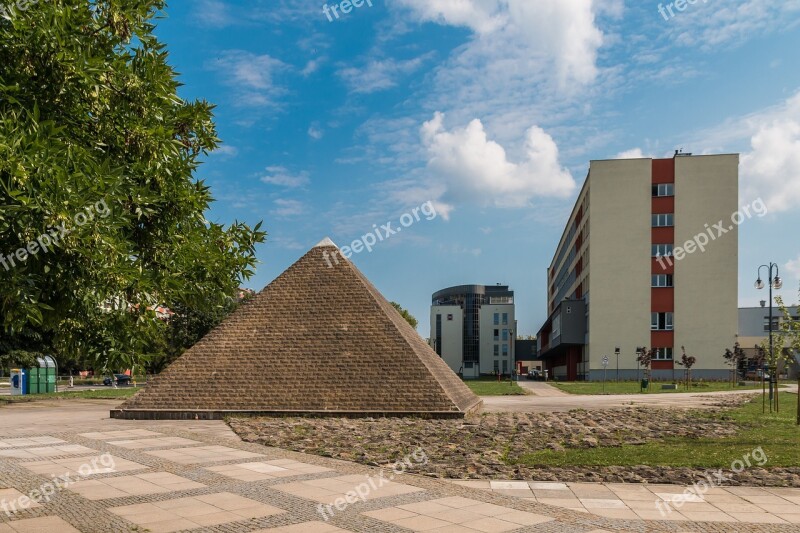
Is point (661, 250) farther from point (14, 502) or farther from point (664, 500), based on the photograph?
point (14, 502)

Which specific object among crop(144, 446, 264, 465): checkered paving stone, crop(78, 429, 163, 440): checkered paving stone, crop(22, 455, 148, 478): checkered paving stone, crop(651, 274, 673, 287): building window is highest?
crop(651, 274, 673, 287): building window

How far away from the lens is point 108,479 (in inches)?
404

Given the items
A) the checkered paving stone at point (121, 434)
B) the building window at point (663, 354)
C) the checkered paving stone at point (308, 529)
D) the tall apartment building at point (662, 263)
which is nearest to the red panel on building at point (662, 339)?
the tall apartment building at point (662, 263)

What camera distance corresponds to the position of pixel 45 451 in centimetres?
1338

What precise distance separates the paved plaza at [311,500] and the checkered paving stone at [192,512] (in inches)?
0.5

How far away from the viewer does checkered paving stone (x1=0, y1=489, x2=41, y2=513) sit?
8.22 meters

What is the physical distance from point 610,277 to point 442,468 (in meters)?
49.9

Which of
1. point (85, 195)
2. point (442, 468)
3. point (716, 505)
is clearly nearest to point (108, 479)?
point (442, 468)

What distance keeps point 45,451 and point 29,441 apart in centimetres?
212

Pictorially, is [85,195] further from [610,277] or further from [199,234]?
[610,277]

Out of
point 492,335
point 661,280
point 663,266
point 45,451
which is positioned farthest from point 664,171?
point 45,451

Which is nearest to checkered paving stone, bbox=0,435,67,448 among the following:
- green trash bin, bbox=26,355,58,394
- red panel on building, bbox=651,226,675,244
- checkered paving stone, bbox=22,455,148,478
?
checkered paving stone, bbox=22,455,148,478

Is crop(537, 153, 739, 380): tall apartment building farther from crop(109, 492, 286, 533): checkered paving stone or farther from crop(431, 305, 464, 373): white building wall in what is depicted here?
crop(109, 492, 286, 533): checkered paving stone

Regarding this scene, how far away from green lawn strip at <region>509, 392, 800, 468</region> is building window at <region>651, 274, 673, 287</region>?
4201 centimetres
